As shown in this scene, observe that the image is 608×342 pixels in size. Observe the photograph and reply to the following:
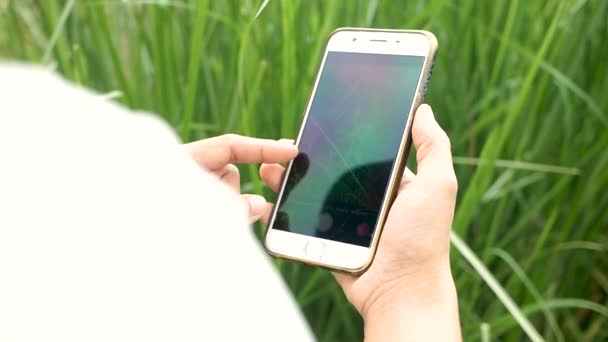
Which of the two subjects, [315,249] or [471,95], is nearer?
[315,249]

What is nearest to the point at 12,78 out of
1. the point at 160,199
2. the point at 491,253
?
the point at 160,199

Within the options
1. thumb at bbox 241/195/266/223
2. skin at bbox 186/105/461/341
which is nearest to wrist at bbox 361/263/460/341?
skin at bbox 186/105/461/341

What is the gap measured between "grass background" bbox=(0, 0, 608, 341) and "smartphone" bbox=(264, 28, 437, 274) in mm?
60

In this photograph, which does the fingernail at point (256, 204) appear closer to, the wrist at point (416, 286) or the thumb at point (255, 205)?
the thumb at point (255, 205)

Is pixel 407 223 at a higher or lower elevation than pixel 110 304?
lower

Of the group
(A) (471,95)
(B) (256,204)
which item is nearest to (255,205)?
(B) (256,204)

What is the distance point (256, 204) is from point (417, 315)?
0.16 meters

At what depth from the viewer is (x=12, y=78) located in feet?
0.76

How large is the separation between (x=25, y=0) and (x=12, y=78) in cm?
62

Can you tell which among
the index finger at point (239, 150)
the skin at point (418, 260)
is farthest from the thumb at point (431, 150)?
the index finger at point (239, 150)

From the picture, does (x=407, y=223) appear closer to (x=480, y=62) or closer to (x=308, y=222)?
(x=308, y=222)

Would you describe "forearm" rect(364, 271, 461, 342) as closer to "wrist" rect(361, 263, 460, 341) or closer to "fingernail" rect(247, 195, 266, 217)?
"wrist" rect(361, 263, 460, 341)

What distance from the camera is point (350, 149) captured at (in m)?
0.57

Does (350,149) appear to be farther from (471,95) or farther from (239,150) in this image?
(471,95)
